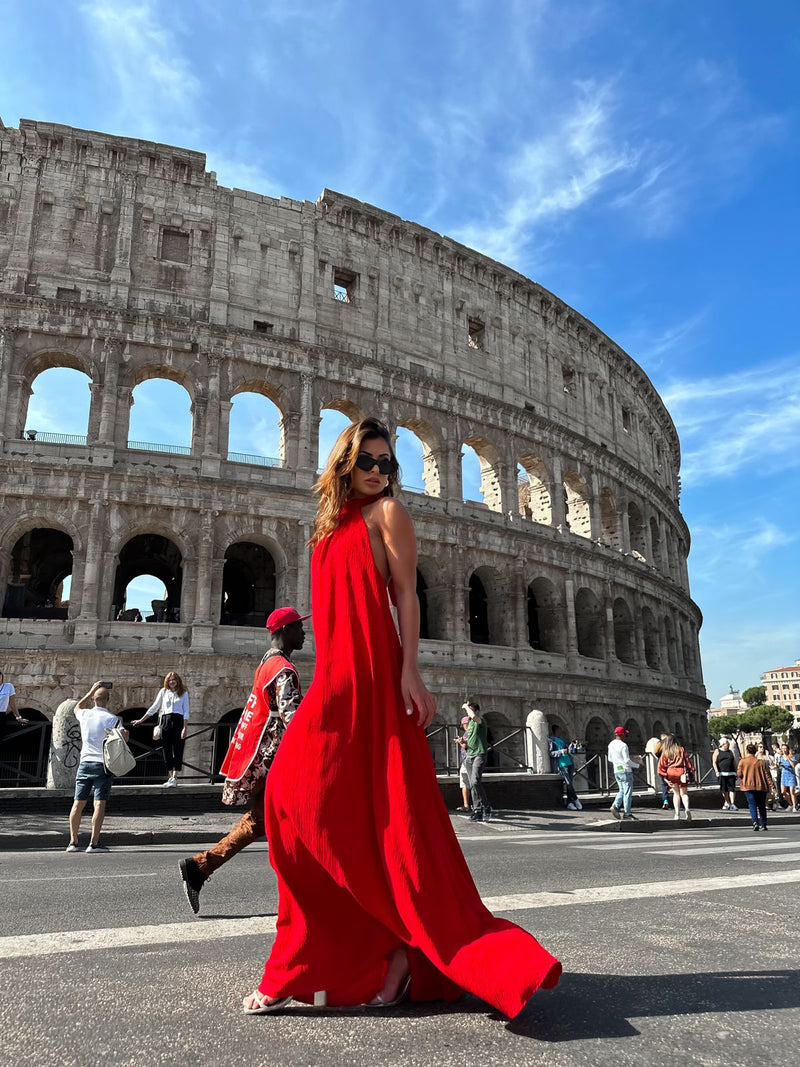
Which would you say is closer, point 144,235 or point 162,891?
point 162,891

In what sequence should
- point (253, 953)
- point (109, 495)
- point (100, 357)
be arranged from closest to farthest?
point (253, 953) → point (109, 495) → point (100, 357)

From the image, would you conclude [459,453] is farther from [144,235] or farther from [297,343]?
[144,235]

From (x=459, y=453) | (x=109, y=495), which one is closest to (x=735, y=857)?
(x=109, y=495)

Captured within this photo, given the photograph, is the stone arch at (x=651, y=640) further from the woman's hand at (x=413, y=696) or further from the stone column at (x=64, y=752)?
the woman's hand at (x=413, y=696)

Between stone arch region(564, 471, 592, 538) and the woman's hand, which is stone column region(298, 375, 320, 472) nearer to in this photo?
stone arch region(564, 471, 592, 538)

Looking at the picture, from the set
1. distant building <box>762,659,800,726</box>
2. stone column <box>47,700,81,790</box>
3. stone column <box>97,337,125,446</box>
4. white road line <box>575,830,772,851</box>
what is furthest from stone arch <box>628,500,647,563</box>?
distant building <box>762,659,800,726</box>

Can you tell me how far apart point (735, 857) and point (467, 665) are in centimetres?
1582

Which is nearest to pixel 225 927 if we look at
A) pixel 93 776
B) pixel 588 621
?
pixel 93 776

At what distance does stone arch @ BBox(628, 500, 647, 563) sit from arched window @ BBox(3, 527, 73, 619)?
22.7m

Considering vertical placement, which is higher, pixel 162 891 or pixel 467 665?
pixel 467 665

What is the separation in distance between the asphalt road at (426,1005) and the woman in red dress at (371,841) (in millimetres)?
122

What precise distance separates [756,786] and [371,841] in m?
11.2

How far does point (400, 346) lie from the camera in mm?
25328

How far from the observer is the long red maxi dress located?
217 centimetres
